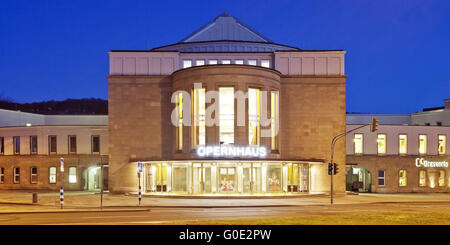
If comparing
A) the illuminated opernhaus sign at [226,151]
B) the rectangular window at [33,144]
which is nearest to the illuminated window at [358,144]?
the illuminated opernhaus sign at [226,151]

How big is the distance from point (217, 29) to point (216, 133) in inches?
749

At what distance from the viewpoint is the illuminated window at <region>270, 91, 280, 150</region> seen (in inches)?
1844

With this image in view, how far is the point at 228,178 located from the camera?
145 feet

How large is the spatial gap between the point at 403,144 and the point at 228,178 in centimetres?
2546

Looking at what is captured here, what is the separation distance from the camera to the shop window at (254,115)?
45594 millimetres

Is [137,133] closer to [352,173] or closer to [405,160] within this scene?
[352,173]

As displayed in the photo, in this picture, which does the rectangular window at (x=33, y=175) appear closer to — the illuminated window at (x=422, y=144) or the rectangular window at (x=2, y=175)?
the rectangular window at (x=2, y=175)

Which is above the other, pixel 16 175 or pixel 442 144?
pixel 442 144

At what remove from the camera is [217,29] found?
58438mm

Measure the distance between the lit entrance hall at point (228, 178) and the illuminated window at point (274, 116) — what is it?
2.86 metres

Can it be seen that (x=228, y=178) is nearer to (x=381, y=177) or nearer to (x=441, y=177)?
(x=381, y=177)

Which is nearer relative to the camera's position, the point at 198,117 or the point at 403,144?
the point at 198,117
